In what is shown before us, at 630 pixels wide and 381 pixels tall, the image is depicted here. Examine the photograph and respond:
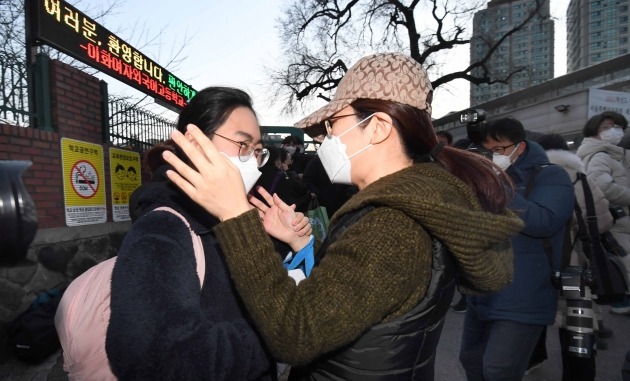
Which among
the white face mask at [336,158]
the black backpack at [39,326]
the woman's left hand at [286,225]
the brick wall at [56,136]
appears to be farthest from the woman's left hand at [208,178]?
the brick wall at [56,136]

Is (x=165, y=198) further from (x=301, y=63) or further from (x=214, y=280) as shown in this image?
(x=301, y=63)

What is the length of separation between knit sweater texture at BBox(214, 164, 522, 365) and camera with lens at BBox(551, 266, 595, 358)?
172 cm

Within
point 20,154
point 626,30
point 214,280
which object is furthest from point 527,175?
point 626,30

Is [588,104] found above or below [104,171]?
above

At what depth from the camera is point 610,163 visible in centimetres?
438

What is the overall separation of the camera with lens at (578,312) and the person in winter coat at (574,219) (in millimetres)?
46

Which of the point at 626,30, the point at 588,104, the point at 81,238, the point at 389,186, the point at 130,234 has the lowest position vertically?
the point at 81,238

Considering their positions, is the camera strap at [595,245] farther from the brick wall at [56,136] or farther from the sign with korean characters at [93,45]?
the sign with korean characters at [93,45]

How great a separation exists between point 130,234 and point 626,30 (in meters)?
111

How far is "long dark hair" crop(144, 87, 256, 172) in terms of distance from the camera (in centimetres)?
158

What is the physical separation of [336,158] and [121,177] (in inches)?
214

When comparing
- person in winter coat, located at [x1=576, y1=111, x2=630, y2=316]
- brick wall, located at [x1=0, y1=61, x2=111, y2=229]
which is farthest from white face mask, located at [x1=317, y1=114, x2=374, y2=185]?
person in winter coat, located at [x1=576, y1=111, x2=630, y2=316]

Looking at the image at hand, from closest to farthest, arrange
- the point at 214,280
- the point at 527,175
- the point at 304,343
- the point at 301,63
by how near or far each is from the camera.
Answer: the point at 304,343 < the point at 214,280 < the point at 527,175 < the point at 301,63

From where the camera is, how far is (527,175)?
2.62m
